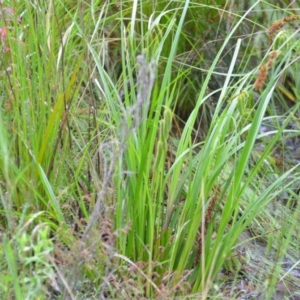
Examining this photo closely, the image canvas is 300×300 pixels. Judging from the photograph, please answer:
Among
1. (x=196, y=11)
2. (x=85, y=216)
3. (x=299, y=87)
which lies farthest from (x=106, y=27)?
(x=85, y=216)

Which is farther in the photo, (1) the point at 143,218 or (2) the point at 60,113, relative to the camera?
(2) the point at 60,113

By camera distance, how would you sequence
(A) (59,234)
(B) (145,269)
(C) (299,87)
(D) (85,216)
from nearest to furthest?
(A) (59,234) < (B) (145,269) < (D) (85,216) < (C) (299,87)

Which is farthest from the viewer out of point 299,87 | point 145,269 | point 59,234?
point 299,87

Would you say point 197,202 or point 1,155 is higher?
point 1,155

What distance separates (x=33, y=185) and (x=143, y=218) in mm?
332

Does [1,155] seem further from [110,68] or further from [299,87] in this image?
[299,87]

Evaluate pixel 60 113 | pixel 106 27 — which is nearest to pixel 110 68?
pixel 106 27

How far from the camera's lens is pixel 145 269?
1.95 meters

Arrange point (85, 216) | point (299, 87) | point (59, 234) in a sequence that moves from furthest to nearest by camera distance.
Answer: point (299, 87) < point (85, 216) < point (59, 234)

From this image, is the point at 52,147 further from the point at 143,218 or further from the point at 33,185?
the point at 143,218

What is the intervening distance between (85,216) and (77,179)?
0.12 m

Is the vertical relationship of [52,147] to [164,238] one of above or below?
above

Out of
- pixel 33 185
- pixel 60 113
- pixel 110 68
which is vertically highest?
pixel 60 113

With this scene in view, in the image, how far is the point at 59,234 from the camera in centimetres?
182
